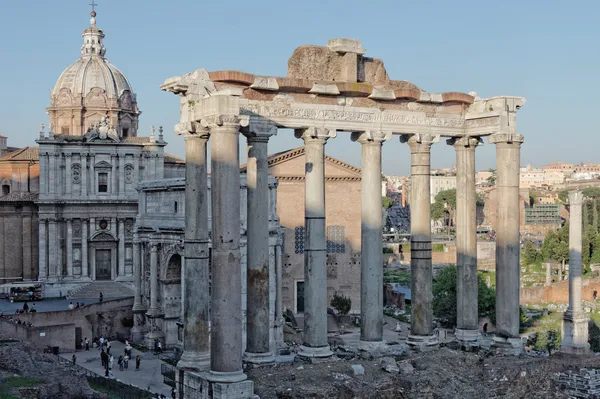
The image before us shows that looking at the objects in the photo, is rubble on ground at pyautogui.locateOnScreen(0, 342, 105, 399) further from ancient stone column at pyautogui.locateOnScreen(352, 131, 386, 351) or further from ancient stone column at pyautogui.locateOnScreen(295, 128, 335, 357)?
ancient stone column at pyautogui.locateOnScreen(352, 131, 386, 351)

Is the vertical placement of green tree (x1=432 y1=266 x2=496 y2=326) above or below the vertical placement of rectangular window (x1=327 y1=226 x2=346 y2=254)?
below

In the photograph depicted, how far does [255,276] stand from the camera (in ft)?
55.2

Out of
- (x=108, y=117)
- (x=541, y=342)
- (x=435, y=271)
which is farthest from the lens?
(x=435, y=271)

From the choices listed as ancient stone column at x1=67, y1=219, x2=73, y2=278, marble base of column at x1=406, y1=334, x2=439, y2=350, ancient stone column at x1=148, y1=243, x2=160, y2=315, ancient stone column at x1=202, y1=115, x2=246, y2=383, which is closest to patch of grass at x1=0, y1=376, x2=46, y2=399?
ancient stone column at x1=202, y1=115, x2=246, y2=383

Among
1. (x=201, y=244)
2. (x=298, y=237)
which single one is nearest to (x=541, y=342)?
(x=298, y=237)

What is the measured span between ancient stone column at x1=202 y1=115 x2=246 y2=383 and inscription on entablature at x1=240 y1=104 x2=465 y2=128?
4.90ft

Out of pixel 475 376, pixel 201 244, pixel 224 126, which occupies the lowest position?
pixel 475 376

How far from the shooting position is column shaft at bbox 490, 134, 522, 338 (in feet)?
64.4

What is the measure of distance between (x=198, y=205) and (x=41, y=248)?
32.8m

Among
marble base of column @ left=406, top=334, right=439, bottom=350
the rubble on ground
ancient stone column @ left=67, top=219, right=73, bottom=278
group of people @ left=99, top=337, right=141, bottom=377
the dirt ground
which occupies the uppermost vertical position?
ancient stone column @ left=67, top=219, right=73, bottom=278

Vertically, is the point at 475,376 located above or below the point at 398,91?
below

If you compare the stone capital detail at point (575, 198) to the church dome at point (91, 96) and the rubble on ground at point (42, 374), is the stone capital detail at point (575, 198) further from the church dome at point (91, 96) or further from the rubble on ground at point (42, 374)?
the church dome at point (91, 96)

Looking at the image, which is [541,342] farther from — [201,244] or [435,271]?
[435,271]

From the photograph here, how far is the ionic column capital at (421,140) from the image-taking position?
19.5 metres
